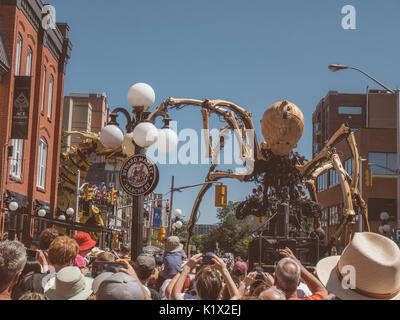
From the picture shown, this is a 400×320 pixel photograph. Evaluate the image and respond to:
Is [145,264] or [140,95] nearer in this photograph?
[145,264]

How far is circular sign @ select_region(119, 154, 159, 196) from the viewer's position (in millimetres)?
8016

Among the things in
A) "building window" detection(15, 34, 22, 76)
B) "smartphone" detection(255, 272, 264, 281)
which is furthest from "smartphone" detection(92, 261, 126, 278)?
"building window" detection(15, 34, 22, 76)

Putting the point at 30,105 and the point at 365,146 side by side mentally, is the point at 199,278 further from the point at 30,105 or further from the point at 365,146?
the point at 365,146

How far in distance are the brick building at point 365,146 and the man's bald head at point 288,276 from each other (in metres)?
26.8

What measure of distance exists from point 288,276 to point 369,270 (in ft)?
2.95

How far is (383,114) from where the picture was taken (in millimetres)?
68750

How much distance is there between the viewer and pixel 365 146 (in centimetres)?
4988

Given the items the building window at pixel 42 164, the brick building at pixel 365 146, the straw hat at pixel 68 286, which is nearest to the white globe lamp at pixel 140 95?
the straw hat at pixel 68 286

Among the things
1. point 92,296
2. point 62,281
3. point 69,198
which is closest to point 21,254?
point 62,281

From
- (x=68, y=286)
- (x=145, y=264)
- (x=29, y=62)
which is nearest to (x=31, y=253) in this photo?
(x=145, y=264)

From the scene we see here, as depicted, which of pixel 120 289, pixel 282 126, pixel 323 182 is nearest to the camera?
pixel 120 289

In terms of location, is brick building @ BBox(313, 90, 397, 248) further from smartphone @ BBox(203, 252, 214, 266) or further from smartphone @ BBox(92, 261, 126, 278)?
smartphone @ BBox(203, 252, 214, 266)
